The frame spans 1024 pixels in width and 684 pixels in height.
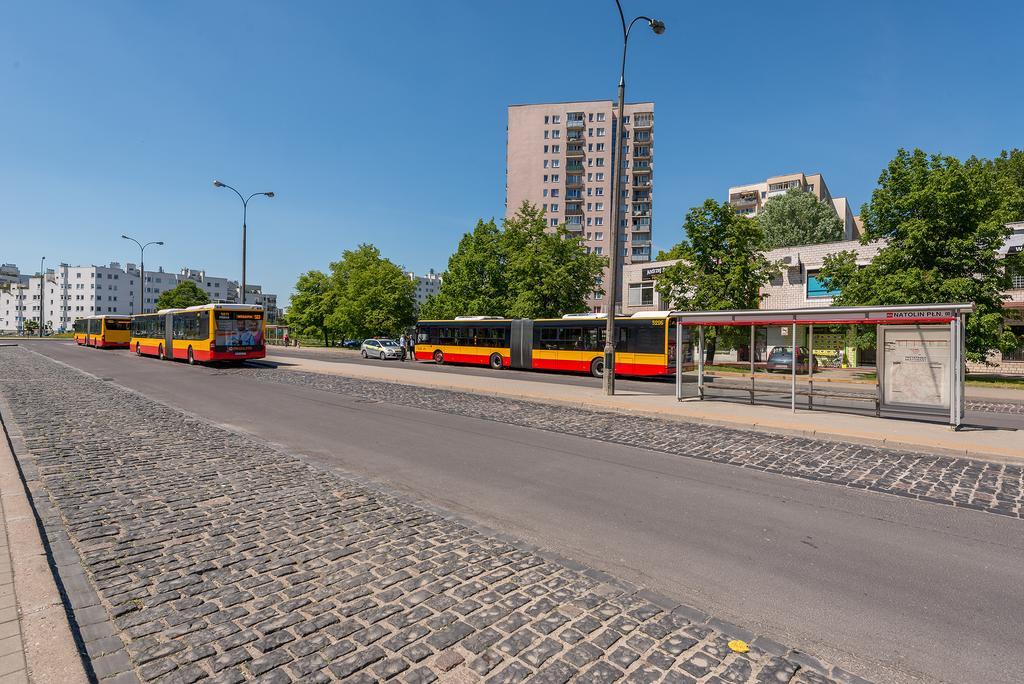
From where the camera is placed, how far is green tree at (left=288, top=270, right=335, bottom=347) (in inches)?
2469

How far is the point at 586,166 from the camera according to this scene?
8906cm

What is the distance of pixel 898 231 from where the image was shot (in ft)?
76.2

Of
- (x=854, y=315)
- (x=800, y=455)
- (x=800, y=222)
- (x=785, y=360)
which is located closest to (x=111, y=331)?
(x=785, y=360)

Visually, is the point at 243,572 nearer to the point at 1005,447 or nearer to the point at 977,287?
the point at 1005,447

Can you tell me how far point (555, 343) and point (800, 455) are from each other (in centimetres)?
1762

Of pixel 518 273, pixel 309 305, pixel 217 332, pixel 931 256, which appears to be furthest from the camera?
pixel 309 305

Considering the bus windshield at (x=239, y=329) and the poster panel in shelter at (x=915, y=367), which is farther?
the bus windshield at (x=239, y=329)

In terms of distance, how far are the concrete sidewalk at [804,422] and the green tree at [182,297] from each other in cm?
8871

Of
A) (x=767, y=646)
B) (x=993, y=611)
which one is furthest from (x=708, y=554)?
(x=993, y=611)

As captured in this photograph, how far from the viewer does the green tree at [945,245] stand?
21281 mm

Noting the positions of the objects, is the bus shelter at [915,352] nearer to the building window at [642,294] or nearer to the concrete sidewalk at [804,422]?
the concrete sidewalk at [804,422]

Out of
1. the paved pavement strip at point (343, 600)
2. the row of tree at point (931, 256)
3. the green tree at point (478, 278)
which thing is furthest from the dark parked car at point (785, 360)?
the green tree at point (478, 278)

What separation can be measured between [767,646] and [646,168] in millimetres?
95404

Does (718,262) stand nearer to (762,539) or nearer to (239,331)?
(239,331)
